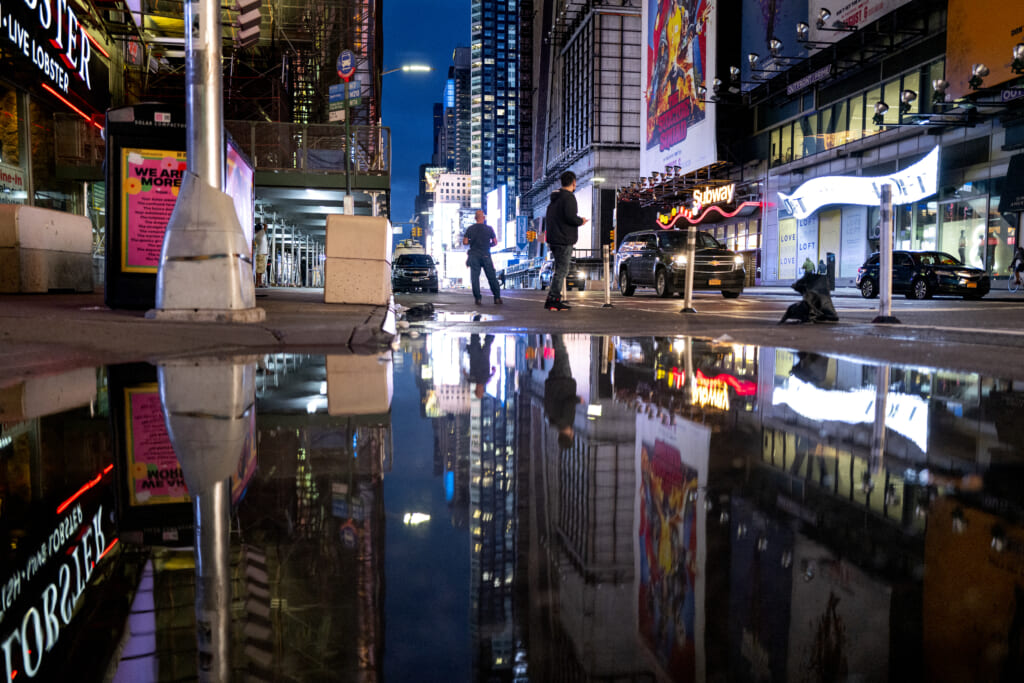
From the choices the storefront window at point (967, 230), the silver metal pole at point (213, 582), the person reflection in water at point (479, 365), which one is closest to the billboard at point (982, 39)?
the storefront window at point (967, 230)

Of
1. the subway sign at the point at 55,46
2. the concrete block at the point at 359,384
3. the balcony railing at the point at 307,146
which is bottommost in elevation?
the concrete block at the point at 359,384

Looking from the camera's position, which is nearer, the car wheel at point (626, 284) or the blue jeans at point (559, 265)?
the blue jeans at point (559, 265)

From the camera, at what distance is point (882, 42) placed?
34906 millimetres

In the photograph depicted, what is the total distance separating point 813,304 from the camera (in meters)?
10.2

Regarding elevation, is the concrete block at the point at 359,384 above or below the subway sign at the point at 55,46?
below

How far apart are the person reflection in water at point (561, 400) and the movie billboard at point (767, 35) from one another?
121ft

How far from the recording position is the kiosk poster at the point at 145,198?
31.8ft

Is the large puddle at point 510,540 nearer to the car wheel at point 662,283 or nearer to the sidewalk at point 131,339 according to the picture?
the sidewalk at point 131,339

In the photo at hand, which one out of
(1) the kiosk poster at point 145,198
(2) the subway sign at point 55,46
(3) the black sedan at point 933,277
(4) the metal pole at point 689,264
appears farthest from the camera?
(3) the black sedan at point 933,277

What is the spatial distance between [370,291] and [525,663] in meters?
11.4

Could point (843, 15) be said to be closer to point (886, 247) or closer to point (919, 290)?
point (919, 290)

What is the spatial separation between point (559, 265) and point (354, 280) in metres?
3.71

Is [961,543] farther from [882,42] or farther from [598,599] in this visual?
[882,42]

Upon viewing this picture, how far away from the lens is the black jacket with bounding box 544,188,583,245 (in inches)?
530
